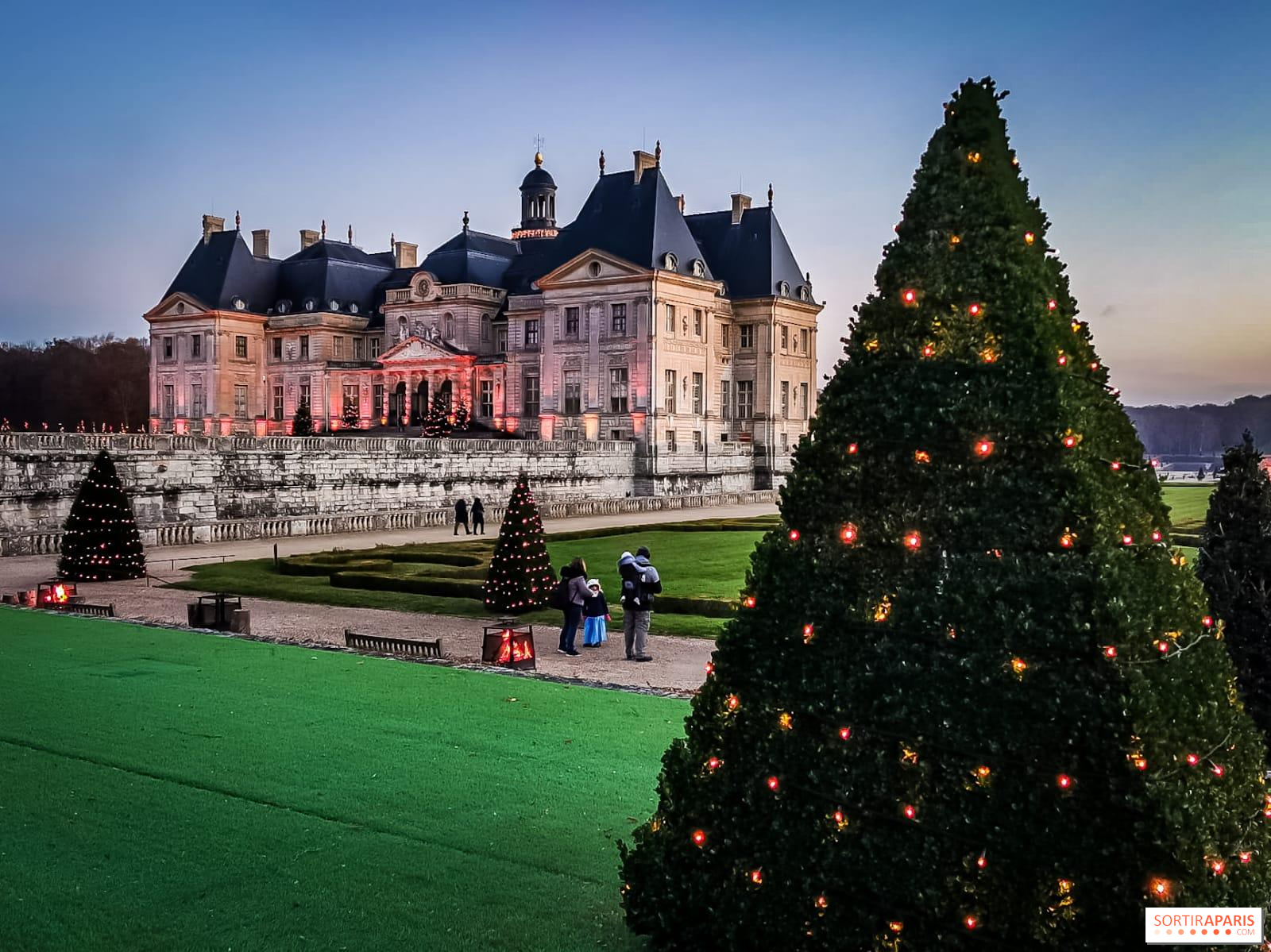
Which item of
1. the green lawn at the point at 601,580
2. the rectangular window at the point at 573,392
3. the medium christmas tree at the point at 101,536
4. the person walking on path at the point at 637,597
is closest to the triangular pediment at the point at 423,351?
the rectangular window at the point at 573,392

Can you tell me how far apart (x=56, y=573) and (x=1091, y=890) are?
2331 centimetres

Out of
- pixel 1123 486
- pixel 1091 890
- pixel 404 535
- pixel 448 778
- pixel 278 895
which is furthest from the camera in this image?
pixel 404 535

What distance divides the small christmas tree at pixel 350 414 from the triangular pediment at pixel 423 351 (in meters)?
4.90

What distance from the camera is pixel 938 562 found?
4270 millimetres

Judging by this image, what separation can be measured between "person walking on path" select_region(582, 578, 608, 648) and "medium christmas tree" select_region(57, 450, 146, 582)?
447 inches

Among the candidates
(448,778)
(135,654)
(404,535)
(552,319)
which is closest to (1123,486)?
(448,778)

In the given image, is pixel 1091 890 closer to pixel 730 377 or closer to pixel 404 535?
pixel 404 535

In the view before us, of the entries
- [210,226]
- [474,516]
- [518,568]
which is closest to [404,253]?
[210,226]

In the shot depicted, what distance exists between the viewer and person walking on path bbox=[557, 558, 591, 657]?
14.9 metres

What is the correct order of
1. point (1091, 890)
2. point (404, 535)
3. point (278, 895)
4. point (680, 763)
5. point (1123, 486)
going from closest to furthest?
point (1091, 890) < point (1123, 486) < point (680, 763) < point (278, 895) < point (404, 535)

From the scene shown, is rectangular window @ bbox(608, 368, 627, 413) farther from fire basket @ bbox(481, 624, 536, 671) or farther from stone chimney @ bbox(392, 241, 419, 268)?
fire basket @ bbox(481, 624, 536, 671)

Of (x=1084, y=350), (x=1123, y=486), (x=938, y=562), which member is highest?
(x=1084, y=350)

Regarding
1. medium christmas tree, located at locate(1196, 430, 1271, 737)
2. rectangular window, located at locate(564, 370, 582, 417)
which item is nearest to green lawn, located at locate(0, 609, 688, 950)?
medium christmas tree, located at locate(1196, 430, 1271, 737)

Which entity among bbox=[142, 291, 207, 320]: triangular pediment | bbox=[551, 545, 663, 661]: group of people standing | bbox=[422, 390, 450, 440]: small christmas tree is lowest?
bbox=[551, 545, 663, 661]: group of people standing
